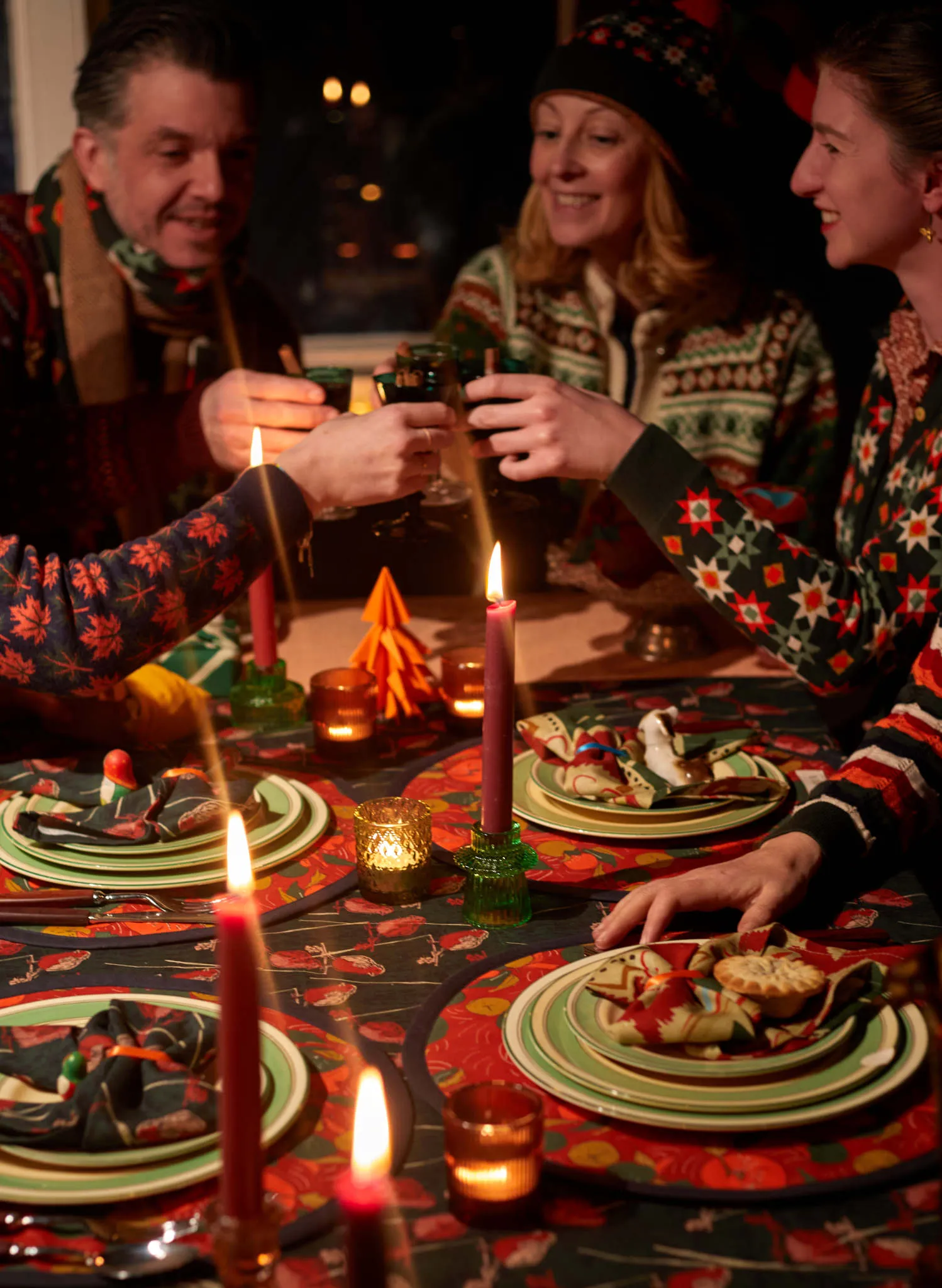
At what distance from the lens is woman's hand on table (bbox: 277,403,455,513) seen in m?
1.34

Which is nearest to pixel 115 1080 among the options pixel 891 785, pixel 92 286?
pixel 891 785

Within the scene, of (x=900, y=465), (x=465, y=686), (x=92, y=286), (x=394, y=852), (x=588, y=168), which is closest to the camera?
(x=394, y=852)

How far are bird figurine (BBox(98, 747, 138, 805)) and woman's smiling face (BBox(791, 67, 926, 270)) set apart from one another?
1100 mm

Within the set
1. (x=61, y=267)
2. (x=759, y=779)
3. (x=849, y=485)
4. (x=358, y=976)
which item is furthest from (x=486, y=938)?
(x=61, y=267)

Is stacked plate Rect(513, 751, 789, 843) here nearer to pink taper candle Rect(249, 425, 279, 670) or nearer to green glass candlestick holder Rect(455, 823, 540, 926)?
green glass candlestick holder Rect(455, 823, 540, 926)

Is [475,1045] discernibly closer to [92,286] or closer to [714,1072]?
[714,1072]

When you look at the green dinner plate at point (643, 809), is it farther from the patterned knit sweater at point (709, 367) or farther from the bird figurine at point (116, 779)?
the patterned knit sweater at point (709, 367)

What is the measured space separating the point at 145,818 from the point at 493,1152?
559mm

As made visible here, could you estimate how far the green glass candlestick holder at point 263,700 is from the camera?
4.69 ft

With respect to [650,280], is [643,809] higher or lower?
lower

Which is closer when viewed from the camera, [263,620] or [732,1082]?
[732,1082]

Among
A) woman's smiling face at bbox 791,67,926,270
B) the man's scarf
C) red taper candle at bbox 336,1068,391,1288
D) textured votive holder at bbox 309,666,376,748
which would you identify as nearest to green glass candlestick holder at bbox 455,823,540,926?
textured votive holder at bbox 309,666,376,748

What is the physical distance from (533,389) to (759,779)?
0.52 m

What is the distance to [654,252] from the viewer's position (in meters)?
2.28
